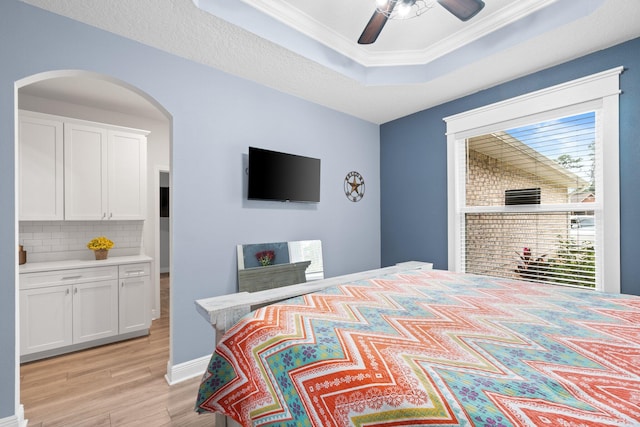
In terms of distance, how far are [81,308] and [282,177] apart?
2.37 m

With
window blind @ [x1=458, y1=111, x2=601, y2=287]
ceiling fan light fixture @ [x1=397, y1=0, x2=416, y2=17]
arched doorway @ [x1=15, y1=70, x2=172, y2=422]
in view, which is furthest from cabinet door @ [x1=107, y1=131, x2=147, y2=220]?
window blind @ [x1=458, y1=111, x2=601, y2=287]

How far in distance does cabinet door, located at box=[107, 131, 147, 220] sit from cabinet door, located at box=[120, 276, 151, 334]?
0.78 metres

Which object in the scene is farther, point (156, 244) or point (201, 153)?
point (156, 244)

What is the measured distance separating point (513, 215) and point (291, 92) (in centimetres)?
257

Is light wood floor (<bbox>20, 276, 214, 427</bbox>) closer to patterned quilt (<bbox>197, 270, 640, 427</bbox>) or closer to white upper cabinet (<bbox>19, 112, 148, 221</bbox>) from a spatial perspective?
patterned quilt (<bbox>197, 270, 640, 427</bbox>)

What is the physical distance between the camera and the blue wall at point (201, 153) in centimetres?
175

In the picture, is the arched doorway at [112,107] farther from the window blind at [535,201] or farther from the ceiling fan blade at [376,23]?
the window blind at [535,201]

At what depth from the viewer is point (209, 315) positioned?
1.23 metres

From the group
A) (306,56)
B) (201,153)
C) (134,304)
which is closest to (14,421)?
(134,304)

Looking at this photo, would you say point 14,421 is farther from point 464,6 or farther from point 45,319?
point 464,6

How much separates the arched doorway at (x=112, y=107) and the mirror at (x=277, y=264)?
1144 millimetres

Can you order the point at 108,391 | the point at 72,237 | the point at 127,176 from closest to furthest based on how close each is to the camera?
the point at 108,391, the point at 72,237, the point at 127,176

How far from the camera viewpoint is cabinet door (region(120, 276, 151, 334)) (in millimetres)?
3133

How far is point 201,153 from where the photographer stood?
2488 millimetres
